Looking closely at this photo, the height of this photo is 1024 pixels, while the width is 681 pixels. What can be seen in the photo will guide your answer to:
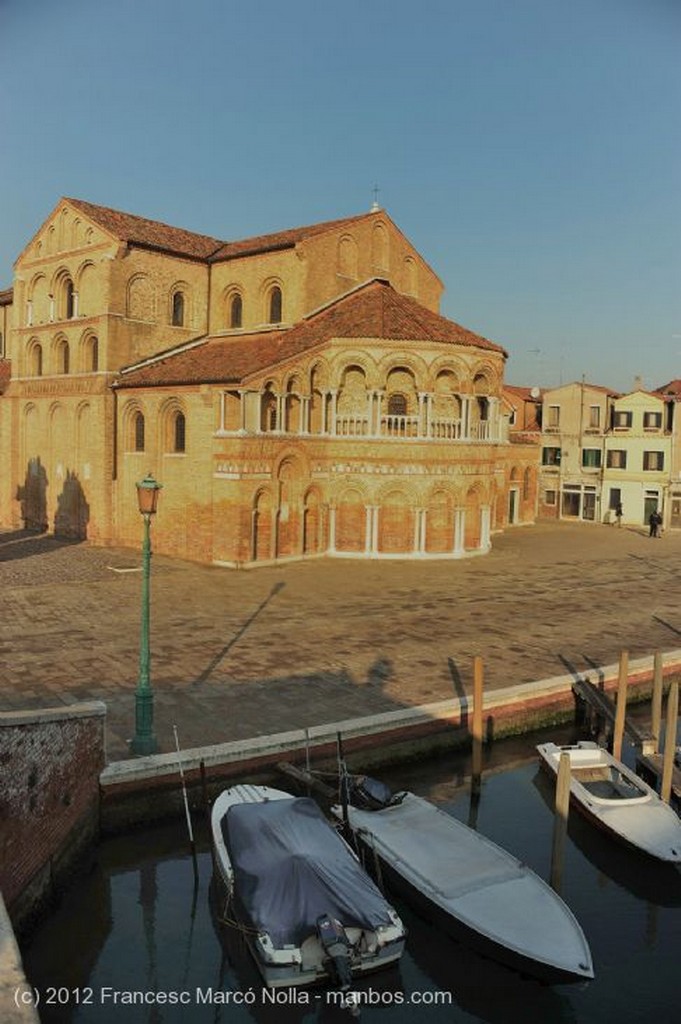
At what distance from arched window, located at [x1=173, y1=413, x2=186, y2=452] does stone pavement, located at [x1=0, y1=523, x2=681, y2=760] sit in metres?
4.30

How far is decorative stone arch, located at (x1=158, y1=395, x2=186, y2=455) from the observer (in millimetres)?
30469

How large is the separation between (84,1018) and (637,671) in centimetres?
1265

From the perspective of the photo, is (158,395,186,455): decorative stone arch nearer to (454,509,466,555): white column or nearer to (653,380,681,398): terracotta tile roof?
(454,509,466,555): white column

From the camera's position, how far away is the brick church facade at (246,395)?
95.5ft

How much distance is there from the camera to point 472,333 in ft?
110

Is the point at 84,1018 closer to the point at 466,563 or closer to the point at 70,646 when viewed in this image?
the point at 70,646

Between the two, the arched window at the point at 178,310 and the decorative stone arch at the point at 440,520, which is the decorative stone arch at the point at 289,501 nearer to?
the decorative stone arch at the point at 440,520

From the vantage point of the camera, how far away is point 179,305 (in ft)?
115

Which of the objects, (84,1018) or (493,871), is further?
(493,871)

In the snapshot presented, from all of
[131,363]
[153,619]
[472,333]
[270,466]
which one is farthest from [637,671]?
[131,363]

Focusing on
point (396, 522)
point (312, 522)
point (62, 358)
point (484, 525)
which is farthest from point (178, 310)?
point (484, 525)

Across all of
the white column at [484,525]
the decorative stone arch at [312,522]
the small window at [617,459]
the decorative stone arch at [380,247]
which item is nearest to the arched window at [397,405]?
the decorative stone arch at [312,522]

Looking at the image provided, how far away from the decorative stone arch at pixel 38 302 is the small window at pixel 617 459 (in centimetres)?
3045

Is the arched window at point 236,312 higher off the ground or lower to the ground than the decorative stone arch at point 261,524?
higher
